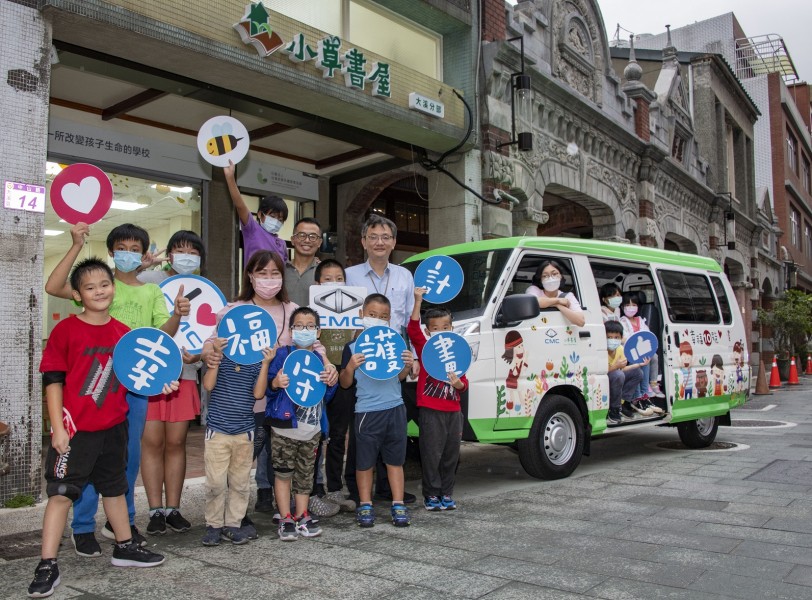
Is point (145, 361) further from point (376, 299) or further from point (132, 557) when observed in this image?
point (376, 299)

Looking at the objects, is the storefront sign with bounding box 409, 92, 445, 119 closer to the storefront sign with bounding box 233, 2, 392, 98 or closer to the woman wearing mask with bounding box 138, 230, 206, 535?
the storefront sign with bounding box 233, 2, 392, 98

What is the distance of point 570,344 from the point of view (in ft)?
21.3

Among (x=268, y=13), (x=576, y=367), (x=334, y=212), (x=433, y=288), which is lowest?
(x=576, y=367)

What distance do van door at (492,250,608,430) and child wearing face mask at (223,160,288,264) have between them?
1861mm

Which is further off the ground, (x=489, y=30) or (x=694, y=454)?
(x=489, y=30)

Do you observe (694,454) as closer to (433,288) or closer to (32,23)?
(433,288)

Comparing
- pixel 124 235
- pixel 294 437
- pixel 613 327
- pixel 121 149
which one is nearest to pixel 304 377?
pixel 294 437

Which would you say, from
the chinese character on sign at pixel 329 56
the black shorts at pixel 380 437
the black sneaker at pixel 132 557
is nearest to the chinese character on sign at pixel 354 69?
the chinese character on sign at pixel 329 56

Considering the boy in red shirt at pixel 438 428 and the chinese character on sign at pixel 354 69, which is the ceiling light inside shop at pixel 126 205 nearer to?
the chinese character on sign at pixel 354 69

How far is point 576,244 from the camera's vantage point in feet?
22.2

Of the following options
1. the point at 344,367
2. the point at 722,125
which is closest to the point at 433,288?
the point at 344,367

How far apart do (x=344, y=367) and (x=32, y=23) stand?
145 inches

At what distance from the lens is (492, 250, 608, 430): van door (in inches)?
232

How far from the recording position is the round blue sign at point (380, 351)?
15.8ft
